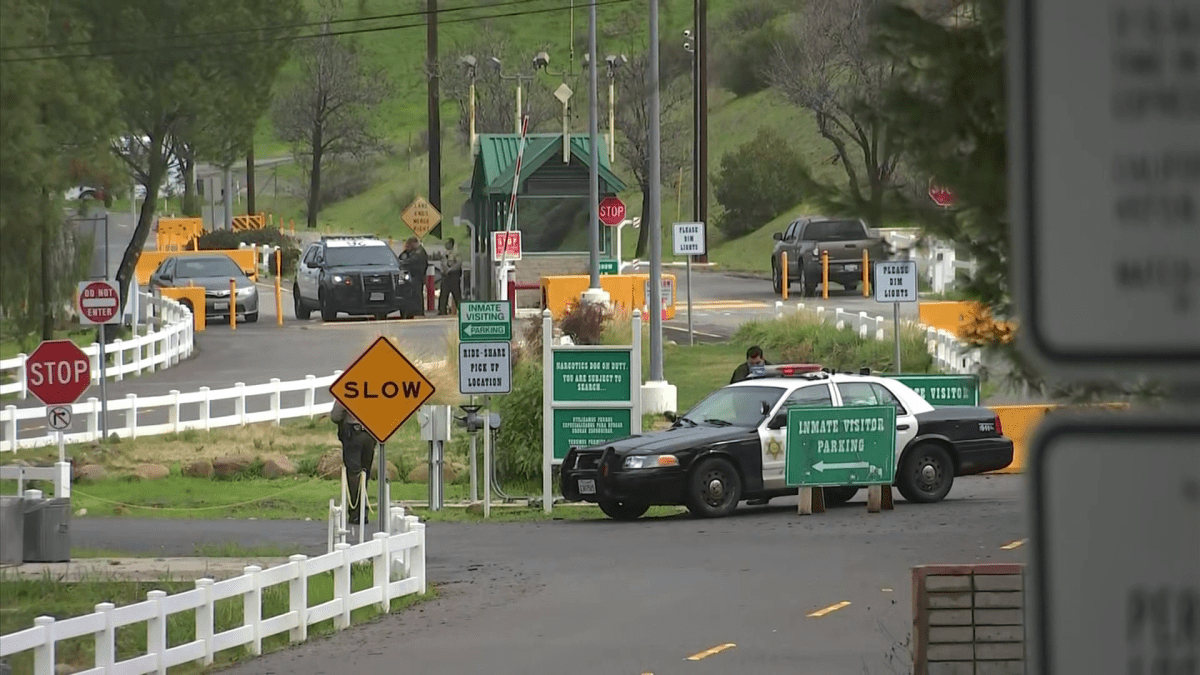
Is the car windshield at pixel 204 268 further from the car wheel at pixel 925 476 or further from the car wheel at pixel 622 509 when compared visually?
the car wheel at pixel 925 476

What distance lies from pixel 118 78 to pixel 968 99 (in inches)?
205

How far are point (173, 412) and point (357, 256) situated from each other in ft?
47.5

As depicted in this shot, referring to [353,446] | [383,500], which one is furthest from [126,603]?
[353,446]

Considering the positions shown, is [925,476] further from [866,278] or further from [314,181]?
[314,181]

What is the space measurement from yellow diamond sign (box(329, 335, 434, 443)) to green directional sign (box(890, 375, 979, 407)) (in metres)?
8.69

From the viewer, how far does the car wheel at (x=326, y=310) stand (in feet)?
142

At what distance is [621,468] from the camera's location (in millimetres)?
20172

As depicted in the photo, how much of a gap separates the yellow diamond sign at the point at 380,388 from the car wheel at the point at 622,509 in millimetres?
4418

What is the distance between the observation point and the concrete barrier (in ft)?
29.3

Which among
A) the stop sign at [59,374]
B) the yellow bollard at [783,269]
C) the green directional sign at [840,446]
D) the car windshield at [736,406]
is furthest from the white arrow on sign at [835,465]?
the yellow bollard at [783,269]

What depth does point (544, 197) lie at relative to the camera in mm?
45219

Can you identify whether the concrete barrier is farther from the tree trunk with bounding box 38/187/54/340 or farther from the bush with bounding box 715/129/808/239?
the bush with bounding box 715/129/808/239

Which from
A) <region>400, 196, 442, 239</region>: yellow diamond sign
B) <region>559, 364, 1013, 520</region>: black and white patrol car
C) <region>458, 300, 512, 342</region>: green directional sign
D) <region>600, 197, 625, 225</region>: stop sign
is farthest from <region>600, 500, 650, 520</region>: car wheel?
<region>400, 196, 442, 239</region>: yellow diamond sign

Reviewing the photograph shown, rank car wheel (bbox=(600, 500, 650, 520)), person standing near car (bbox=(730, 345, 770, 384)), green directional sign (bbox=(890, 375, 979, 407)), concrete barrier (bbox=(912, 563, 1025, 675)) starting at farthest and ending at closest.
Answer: green directional sign (bbox=(890, 375, 979, 407)) → person standing near car (bbox=(730, 345, 770, 384)) → car wheel (bbox=(600, 500, 650, 520)) → concrete barrier (bbox=(912, 563, 1025, 675))
